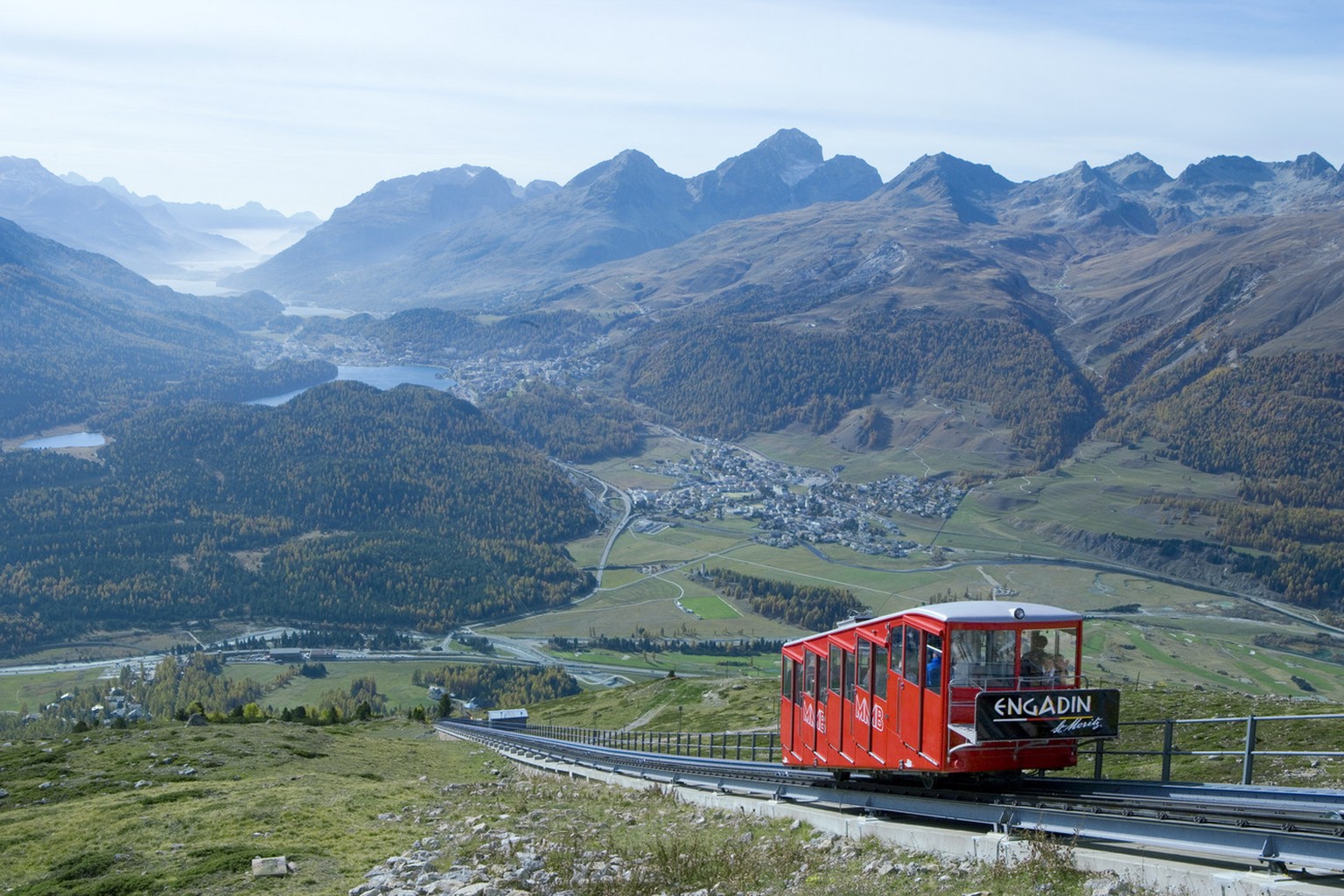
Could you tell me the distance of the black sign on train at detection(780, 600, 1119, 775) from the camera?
20.5 metres

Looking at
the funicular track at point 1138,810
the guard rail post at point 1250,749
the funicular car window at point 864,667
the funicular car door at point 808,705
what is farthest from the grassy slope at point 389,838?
the guard rail post at point 1250,749

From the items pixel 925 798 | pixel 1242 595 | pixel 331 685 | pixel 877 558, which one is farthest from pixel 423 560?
pixel 925 798

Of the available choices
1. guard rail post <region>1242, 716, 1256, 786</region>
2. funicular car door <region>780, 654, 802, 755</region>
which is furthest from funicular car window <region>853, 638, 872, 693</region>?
guard rail post <region>1242, 716, 1256, 786</region>

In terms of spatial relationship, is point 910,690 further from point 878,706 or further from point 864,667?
point 864,667

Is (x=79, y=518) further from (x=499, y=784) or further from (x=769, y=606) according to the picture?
(x=499, y=784)

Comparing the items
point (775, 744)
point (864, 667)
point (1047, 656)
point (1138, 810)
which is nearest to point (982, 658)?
point (1047, 656)

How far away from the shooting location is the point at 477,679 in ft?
444

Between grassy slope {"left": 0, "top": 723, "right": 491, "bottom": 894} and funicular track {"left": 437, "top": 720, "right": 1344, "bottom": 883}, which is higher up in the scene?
funicular track {"left": 437, "top": 720, "right": 1344, "bottom": 883}

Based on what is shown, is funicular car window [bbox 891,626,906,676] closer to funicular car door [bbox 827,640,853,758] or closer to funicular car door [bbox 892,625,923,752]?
funicular car door [bbox 892,625,923,752]

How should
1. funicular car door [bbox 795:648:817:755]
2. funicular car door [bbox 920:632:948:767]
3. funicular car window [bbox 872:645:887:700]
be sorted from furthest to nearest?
funicular car door [bbox 795:648:817:755], funicular car window [bbox 872:645:887:700], funicular car door [bbox 920:632:948:767]

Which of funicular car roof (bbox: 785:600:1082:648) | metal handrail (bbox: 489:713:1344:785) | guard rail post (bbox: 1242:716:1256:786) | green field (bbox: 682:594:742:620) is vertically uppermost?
funicular car roof (bbox: 785:600:1082:648)

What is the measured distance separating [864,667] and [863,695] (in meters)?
0.69

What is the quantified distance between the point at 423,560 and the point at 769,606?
68419 mm

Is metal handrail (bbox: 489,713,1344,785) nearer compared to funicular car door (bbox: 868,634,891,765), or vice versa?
metal handrail (bbox: 489,713,1344,785)
